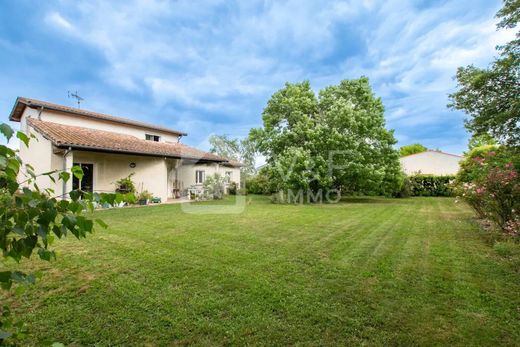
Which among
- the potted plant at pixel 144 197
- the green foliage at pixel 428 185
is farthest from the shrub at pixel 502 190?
the green foliage at pixel 428 185

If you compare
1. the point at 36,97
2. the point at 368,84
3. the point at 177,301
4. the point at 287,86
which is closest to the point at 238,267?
the point at 177,301

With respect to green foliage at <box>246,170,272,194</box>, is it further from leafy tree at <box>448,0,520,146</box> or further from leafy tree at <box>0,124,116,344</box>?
leafy tree at <box>0,124,116,344</box>

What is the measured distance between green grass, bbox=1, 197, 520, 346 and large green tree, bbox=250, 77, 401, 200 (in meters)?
9.49

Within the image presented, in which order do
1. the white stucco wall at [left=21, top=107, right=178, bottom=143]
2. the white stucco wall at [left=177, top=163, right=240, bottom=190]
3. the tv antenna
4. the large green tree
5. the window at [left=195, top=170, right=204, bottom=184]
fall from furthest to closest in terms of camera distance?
1. the window at [left=195, top=170, right=204, bottom=184]
2. the white stucco wall at [left=177, top=163, right=240, bottom=190]
3. the tv antenna
4. the large green tree
5. the white stucco wall at [left=21, top=107, right=178, bottom=143]

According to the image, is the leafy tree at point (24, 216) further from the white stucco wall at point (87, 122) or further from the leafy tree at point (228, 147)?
the leafy tree at point (228, 147)

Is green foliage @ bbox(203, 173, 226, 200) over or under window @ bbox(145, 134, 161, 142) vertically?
under

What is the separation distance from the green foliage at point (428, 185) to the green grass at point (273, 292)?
18.7m

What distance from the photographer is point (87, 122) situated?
644 inches

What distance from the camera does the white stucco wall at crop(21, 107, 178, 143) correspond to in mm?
14695

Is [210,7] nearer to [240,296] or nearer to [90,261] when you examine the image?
[90,261]

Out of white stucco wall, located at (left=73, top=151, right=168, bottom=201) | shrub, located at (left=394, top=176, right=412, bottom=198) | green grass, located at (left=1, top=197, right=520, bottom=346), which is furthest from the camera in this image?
shrub, located at (left=394, top=176, right=412, bottom=198)

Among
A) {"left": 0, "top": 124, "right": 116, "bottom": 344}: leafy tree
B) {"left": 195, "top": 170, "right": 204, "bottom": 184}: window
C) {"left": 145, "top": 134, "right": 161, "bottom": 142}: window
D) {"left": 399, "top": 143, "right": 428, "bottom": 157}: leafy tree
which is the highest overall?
{"left": 399, "top": 143, "right": 428, "bottom": 157}: leafy tree

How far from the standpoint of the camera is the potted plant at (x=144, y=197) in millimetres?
14320

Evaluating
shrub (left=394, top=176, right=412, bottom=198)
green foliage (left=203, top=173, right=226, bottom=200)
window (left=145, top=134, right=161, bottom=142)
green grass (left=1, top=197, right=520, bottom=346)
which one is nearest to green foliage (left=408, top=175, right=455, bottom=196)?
shrub (left=394, top=176, right=412, bottom=198)
